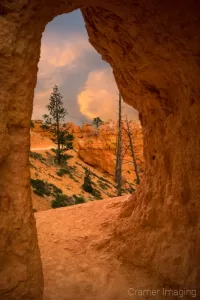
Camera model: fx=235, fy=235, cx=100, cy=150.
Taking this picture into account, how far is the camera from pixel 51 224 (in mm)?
7977

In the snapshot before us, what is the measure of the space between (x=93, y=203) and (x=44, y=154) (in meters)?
20.5

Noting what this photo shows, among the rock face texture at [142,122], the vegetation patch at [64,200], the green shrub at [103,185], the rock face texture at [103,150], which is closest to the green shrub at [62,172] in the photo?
the green shrub at [103,185]

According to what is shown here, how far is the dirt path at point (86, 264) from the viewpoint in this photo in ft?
15.0

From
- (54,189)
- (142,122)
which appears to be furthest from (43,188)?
(142,122)

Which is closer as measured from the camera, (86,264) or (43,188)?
(86,264)

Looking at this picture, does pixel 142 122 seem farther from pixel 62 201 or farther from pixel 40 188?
pixel 40 188

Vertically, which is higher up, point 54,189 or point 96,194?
point 54,189

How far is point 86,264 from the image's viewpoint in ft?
18.0

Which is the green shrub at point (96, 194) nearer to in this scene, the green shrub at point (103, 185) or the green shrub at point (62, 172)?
the green shrub at point (103, 185)

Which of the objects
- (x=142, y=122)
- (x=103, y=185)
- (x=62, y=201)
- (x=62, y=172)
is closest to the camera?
(x=142, y=122)

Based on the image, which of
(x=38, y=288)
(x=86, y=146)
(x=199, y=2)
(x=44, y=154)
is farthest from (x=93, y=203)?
(x=86, y=146)

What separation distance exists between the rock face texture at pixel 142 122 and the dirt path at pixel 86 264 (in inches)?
13.8

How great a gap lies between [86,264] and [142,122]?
382 centimetres

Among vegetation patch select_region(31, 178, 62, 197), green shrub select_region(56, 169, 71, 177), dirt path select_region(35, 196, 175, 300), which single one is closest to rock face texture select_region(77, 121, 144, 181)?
green shrub select_region(56, 169, 71, 177)
